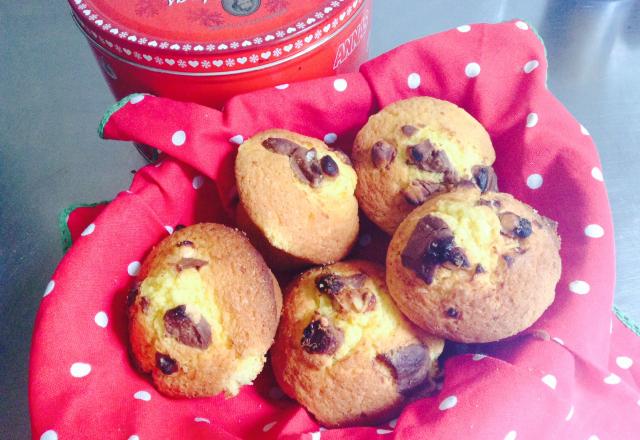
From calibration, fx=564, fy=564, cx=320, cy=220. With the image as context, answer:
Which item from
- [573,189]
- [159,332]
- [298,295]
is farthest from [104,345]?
[573,189]

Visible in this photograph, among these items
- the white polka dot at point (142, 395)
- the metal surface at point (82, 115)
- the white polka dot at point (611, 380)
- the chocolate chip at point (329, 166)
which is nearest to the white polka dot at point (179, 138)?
the chocolate chip at point (329, 166)

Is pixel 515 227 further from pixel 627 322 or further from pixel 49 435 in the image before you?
pixel 49 435

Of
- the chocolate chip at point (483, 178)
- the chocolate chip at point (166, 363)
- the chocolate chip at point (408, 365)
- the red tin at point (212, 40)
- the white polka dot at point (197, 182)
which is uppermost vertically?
the red tin at point (212, 40)

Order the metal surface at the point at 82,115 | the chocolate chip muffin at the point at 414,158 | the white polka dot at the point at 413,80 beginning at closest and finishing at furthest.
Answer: the chocolate chip muffin at the point at 414,158
the white polka dot at the point at 413,80
the metal surface at the point at 82,115

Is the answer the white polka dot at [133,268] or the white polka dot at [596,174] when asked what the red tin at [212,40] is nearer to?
the white polka dot at [133,268]

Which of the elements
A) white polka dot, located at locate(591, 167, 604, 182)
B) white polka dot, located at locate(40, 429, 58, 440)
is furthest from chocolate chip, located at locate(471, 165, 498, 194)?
white polka dot, located at locate(40, 429, 58, 440)

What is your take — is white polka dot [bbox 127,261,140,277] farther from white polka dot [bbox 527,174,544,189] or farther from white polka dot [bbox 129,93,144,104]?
white polka dot [bbox 527,174,544,189]
